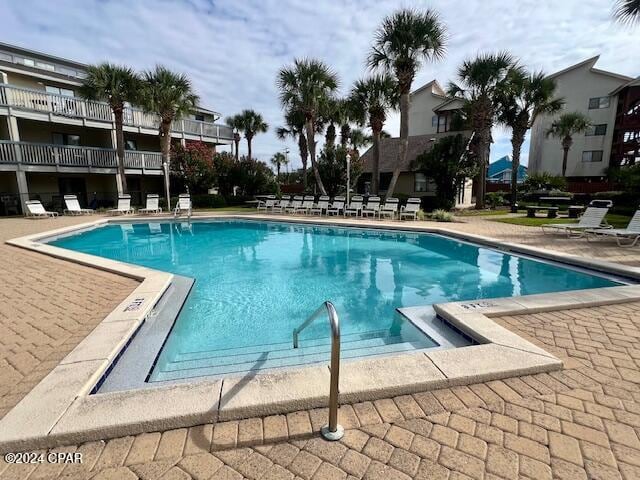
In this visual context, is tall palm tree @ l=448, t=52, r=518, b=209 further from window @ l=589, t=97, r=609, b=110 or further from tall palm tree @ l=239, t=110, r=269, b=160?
tall palm tree @ l=239, t=110, r=269, b=160

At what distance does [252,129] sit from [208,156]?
1623cm

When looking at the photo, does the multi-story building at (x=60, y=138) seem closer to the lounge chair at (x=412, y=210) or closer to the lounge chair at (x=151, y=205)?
the lounge chair at (x=151, y=205)

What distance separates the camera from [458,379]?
2.80 m

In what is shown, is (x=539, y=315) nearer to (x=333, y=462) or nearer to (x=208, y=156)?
(x=333, y=462)

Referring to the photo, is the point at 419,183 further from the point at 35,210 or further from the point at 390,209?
the point at 35,210

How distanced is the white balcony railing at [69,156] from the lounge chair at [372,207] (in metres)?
14.9

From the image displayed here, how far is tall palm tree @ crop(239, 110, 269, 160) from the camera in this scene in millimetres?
37375

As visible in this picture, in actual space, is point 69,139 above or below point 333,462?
above

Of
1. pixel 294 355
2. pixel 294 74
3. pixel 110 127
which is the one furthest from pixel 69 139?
pixel 294 355

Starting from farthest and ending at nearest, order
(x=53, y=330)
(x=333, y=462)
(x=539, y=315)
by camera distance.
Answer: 1. (x=539, y=315)
2. (x=53, y=330)
3. (x=333, y=462)

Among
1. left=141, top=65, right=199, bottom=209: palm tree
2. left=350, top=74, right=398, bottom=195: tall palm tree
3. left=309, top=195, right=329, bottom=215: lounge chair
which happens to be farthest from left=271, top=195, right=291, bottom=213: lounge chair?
left=141, top=65, right=199, bottom=209: palm tree

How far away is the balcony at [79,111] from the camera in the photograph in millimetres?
17188

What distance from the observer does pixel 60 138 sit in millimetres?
20641

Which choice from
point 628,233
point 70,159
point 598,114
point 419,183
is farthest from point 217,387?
point 598,114
